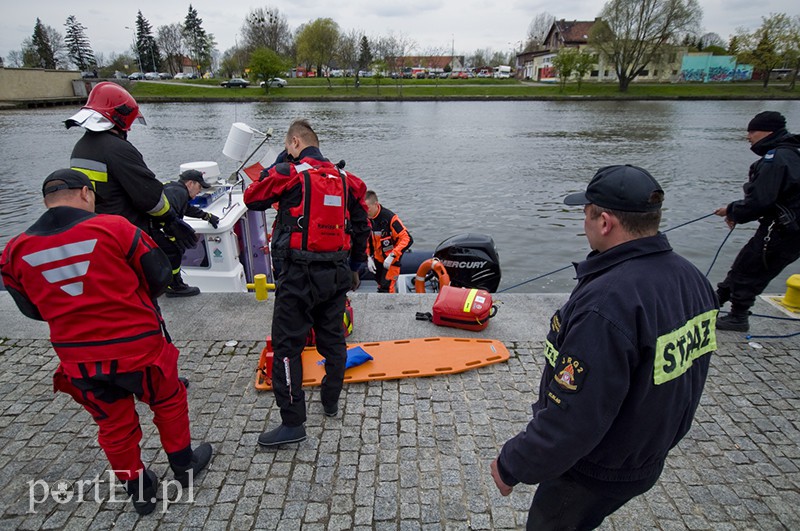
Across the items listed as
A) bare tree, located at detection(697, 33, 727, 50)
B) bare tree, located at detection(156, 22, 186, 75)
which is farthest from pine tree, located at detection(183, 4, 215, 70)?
bare tree, located at detection(697, 33, 727, 50)

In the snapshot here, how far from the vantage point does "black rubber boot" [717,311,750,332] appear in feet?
15.0

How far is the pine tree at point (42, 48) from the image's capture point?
72.8 meters

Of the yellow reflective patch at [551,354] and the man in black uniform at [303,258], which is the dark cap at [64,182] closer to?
the man in black uniform at [303,258]

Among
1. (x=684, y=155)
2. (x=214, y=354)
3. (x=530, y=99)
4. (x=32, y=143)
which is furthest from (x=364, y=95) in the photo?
(x=214, y=354)

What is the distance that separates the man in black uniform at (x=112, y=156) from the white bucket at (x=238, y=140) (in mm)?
2033

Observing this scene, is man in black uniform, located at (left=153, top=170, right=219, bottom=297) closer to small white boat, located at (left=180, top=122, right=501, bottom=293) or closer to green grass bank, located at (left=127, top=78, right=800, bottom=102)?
small white boat, located at (left=180, top=122, right=501, bottom=293)

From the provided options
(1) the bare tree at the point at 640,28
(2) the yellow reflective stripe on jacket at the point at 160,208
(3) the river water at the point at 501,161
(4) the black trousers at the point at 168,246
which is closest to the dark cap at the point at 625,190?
(2) the yellow reflective stripe on jacket at the point at 160,208

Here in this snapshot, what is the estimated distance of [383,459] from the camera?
3.07 m

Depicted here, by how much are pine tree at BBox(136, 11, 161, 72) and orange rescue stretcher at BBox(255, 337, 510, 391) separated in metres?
94.1

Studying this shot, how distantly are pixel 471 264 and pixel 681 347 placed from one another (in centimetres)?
470

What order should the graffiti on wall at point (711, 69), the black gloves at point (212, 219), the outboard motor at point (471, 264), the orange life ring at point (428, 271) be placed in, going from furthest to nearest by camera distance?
the graffiti on wall at point (711, 69) → the outboard motor at point (471, 264) → the orange life ring at point (428, 271) → the black gloves at point (212, 219)

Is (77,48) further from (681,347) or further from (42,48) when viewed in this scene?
(681,347)

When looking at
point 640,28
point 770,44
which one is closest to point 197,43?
point 640,28

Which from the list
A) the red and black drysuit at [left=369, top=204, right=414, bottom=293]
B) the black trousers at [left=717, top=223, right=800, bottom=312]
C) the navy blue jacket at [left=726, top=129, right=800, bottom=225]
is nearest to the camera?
the navy blue jacket at [left=726, top=129, right=800, bottom=225]
